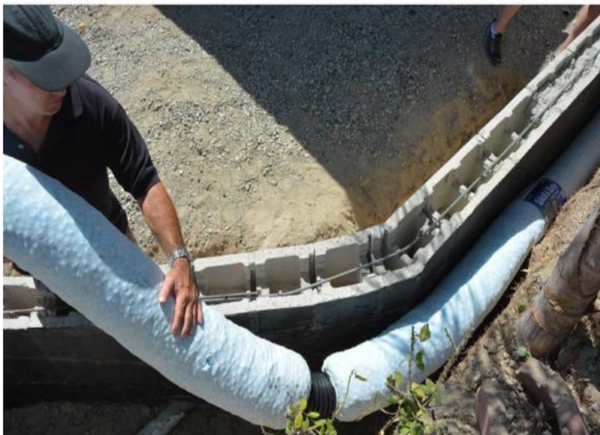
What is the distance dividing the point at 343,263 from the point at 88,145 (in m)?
1.83

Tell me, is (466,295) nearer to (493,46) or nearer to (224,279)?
(224,279)

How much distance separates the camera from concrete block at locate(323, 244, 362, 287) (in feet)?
14.6

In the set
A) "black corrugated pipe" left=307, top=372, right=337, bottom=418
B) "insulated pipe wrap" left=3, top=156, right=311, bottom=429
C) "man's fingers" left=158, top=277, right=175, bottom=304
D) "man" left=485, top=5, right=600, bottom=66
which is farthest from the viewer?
"man" left=485, top=5, right=600, bottom=66

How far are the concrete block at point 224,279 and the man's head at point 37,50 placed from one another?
1.65 meters

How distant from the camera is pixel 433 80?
6695 mm

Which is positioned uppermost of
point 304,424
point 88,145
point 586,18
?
point 586,18

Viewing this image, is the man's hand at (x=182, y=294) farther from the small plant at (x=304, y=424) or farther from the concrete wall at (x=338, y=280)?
the small plant at (x=304, y=424)

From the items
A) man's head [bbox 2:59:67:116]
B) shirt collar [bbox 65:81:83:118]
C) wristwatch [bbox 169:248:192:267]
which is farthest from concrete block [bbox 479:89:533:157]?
man's head [bbox 2:59:67:116]

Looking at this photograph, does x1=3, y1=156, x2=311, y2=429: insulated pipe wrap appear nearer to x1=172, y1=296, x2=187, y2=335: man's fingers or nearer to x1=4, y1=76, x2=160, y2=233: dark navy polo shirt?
x1=172, y1=296, x2=187, y2=335: man's fingers

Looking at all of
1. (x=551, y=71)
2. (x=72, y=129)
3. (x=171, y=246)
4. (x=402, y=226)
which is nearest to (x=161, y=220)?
(x=171, y=246)

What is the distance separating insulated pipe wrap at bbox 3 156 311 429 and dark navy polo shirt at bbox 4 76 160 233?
0.22 m

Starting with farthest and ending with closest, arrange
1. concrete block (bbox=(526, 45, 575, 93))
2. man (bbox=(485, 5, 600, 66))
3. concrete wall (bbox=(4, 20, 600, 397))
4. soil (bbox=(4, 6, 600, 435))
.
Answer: man (bbox=(485, 5, 600, 66)) < soil (bbox=(4, 6, 600, 435)) < concrete block (bbox=(526, 45, 575, 93)) < concrete wall (bbox=(4, 20, 600, 397))

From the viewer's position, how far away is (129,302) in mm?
3508

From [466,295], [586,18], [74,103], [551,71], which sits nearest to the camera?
[74,103]
